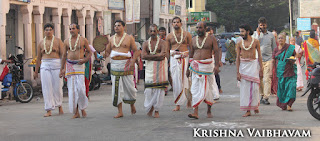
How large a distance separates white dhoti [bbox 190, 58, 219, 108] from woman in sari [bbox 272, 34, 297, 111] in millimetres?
1837

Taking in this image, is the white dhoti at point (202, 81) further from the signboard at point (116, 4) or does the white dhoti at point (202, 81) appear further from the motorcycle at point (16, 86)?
the signboard at point (116, 4)

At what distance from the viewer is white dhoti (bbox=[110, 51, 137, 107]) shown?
10.8 m

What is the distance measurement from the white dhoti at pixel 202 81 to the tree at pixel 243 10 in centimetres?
5818

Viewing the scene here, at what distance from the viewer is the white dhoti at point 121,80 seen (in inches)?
426

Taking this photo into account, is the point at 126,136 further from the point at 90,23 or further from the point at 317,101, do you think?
the point at 90,23

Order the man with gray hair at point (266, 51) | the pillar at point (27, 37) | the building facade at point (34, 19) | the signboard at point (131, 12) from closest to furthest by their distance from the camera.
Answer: the man with gray hair at point (266, 51)
the building facade at point (34, 19)
the pillar at point (27, 37)
the signboard at point (131, 12)

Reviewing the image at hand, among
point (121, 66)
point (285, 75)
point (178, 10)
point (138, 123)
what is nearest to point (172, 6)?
point (178, 10)

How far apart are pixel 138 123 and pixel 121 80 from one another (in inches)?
49.7

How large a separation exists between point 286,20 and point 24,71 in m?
59.9

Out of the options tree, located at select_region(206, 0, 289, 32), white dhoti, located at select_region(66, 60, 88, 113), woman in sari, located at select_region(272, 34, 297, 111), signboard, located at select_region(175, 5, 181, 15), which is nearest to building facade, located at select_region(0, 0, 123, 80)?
white dhoti, located at select_region(66, 60, 88, 113)

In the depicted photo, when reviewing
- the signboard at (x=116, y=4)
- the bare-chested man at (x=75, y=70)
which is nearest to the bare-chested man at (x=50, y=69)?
the bare-chested man at (x=75, y=70)

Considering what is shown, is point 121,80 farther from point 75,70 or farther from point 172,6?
point 172,6

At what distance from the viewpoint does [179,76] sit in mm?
12078

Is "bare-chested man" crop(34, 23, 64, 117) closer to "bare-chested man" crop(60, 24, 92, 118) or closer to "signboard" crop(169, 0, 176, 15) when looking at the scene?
"bare-chested man" crop(60, 24, 92, 118)
